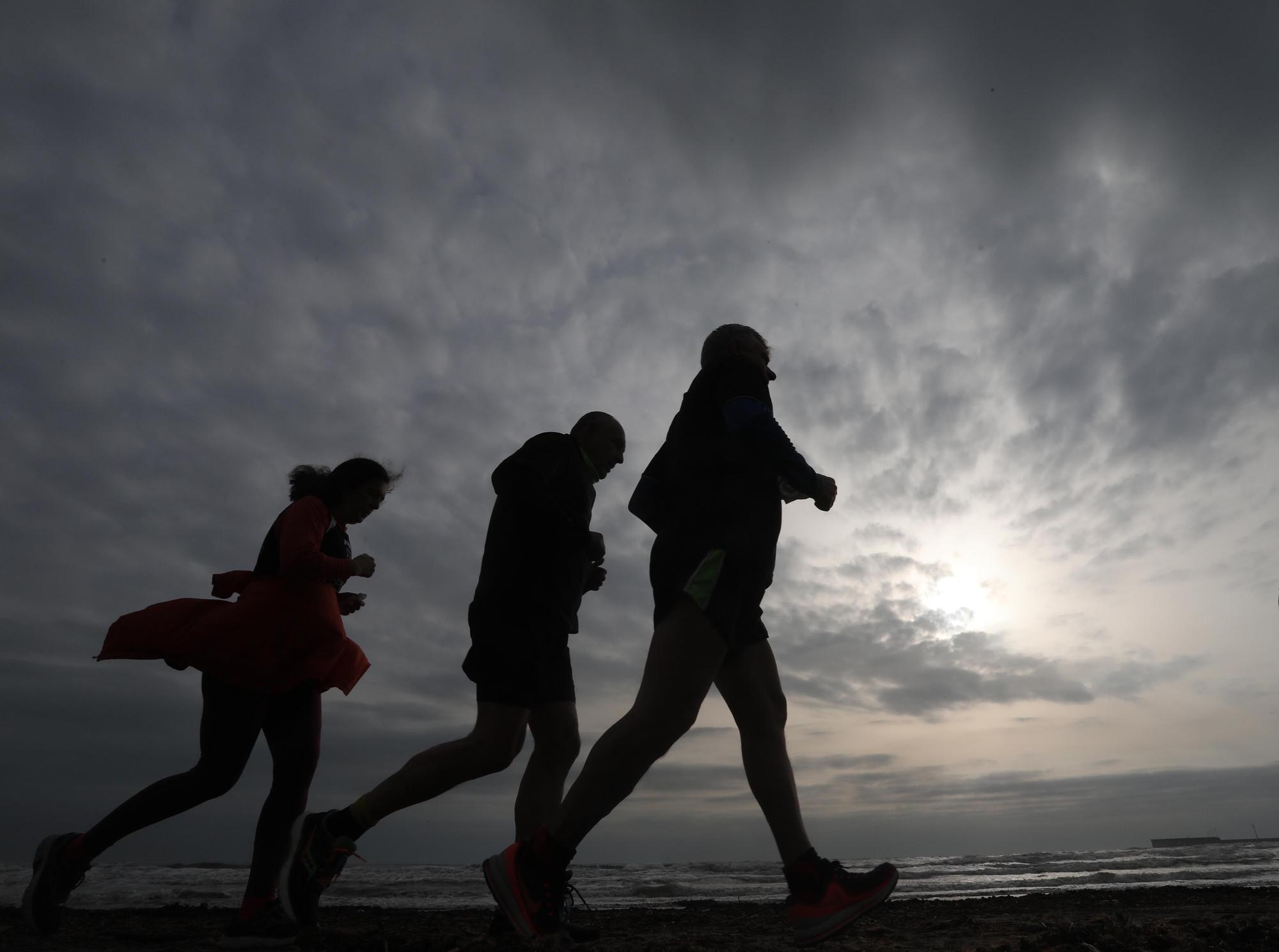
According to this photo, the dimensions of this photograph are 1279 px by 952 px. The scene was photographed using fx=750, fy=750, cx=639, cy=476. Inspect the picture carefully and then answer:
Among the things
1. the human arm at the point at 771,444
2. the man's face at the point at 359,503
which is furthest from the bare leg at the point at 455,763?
the human arm at the point at 771,444

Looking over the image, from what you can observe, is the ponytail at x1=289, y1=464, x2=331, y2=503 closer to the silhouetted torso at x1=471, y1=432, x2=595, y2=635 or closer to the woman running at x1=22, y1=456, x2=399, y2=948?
the woman running at x1=22, y1=456, x2=399, y2=948

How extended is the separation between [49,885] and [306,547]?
5.09 ft

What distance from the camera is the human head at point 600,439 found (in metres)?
3.84

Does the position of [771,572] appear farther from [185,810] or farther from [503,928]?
[185,810]

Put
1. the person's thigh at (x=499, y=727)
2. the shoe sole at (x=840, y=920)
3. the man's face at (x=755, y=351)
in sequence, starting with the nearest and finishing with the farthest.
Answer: the shoe sole at (x=840, y=920), the man's face at (x=755, y=351), the person's thigh at (x=499, y=727)

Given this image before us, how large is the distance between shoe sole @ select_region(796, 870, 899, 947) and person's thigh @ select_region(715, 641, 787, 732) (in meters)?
0.58

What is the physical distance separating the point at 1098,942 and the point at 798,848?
4.22ft

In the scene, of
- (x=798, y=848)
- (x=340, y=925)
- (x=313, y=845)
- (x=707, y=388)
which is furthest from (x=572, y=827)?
(x=340, y=925)

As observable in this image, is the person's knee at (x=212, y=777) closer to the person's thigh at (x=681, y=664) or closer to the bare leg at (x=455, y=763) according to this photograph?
the bare leg at (x=455, y=763)

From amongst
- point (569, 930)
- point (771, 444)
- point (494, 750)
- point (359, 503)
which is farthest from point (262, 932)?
point (771, 444)

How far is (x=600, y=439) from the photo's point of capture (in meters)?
3.84

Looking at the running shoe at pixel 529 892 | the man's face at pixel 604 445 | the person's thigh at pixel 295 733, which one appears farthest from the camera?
the man's face at pixel 604 445

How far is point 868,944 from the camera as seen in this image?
3.14 m

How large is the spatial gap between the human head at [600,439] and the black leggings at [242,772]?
1.68 m
